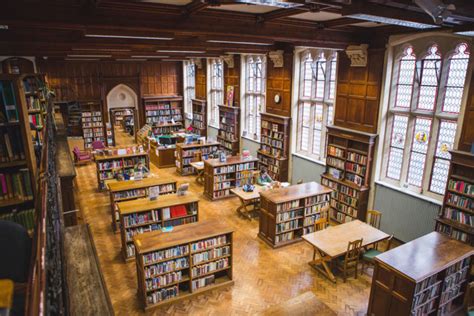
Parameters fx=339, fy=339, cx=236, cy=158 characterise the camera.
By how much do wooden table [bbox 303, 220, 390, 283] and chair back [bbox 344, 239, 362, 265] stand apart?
0.30ft

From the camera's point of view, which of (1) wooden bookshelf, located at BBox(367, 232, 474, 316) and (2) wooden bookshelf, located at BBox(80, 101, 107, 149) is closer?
(1) wooden bookshelf, located at BBox(367, 232, 474, 316)

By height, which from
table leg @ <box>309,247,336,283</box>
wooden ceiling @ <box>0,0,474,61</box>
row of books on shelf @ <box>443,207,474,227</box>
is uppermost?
wooden ceiling @ <box>0,0,474,61</box>

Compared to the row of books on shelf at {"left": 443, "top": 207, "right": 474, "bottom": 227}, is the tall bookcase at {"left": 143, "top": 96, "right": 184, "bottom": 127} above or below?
above

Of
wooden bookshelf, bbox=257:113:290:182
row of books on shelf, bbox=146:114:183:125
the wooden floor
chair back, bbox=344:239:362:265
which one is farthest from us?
row of books on shelf, bbox=146:114:183:125

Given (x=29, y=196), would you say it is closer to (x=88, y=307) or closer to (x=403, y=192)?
(x=88, y=307)

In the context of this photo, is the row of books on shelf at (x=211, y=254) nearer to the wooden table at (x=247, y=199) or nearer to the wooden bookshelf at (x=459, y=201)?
the wooden table at (x=247, y=199)

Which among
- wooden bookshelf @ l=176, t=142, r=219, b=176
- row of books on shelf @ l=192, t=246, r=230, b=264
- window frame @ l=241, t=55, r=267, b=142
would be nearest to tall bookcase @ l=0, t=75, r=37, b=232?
row of books on shelf @ l=192, t=246, r=230, b=264

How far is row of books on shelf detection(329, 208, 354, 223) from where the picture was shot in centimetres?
861

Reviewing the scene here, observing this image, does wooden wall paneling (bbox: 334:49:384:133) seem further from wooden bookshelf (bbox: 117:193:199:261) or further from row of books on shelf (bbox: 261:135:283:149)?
wooden bookshelf (bbox: 117:193:199:261)

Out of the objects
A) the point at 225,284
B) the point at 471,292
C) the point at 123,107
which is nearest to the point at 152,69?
the point at 123,107

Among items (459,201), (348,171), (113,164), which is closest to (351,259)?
(459,201)

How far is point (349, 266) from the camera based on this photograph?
6.90 metres

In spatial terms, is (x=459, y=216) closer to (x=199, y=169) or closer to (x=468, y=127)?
(x=468, y=127)

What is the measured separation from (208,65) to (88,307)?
1477 centimetres
